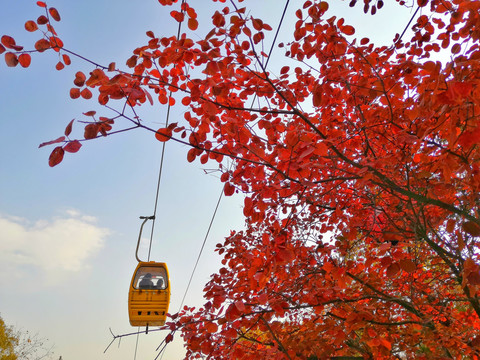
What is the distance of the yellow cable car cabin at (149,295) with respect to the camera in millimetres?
8539

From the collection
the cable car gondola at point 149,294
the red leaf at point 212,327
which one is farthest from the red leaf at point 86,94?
the cable car gondola at point 149,294

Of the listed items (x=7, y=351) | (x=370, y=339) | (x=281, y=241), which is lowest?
(x=370, y=339)

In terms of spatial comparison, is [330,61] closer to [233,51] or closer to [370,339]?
[233,51]

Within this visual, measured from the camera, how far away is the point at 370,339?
3291 millimetres

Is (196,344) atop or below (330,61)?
below

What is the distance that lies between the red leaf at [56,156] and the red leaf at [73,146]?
0.03m

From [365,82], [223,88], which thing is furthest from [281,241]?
[365,82]

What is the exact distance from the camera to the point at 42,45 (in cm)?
245

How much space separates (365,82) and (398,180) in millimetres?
1311

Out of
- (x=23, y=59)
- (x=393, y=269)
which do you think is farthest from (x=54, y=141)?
(x=393, y=269)

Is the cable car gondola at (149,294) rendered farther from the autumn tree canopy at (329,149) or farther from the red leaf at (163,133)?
the red leaf at (163,133)

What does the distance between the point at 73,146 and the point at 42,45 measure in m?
1.12

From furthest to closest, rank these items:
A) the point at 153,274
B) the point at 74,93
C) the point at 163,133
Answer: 1. the point at 153,274
2. the point at 74,93
3. the point at 163,133

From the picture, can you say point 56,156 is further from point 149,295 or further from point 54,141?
point 149,295
